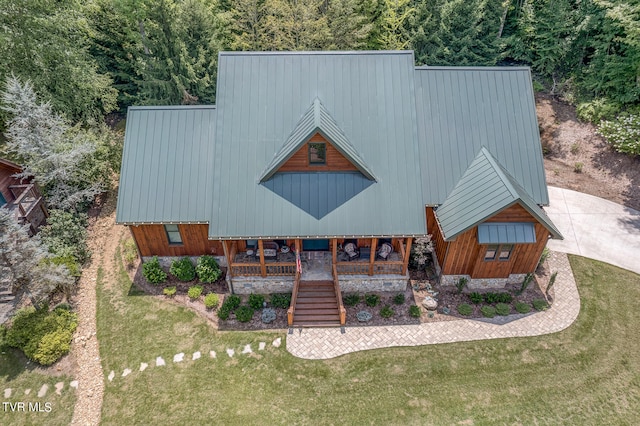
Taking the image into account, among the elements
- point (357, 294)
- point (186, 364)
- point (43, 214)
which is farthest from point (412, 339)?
point (43, 214)

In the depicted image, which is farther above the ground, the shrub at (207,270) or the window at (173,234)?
the window at (173,234)

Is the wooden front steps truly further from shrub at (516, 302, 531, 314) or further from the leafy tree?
the leafy tree

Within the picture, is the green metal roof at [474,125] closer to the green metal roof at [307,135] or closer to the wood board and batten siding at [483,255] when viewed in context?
the green metal roof at [307,135]

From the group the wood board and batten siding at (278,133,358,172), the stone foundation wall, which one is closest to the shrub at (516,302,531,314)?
the stone foundation wall

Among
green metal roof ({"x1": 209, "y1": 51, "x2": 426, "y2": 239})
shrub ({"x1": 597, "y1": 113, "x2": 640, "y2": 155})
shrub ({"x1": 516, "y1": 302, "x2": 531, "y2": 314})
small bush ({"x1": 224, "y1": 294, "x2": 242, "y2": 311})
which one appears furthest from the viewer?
shrub ({"x1": 597, "y1": 113, "x2": 640, "y2": 155})

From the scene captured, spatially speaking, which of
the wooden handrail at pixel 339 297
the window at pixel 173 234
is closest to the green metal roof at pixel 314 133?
the wooden handrail at pixel 339 297

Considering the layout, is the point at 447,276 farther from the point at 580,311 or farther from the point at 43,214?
the point at 43,214
